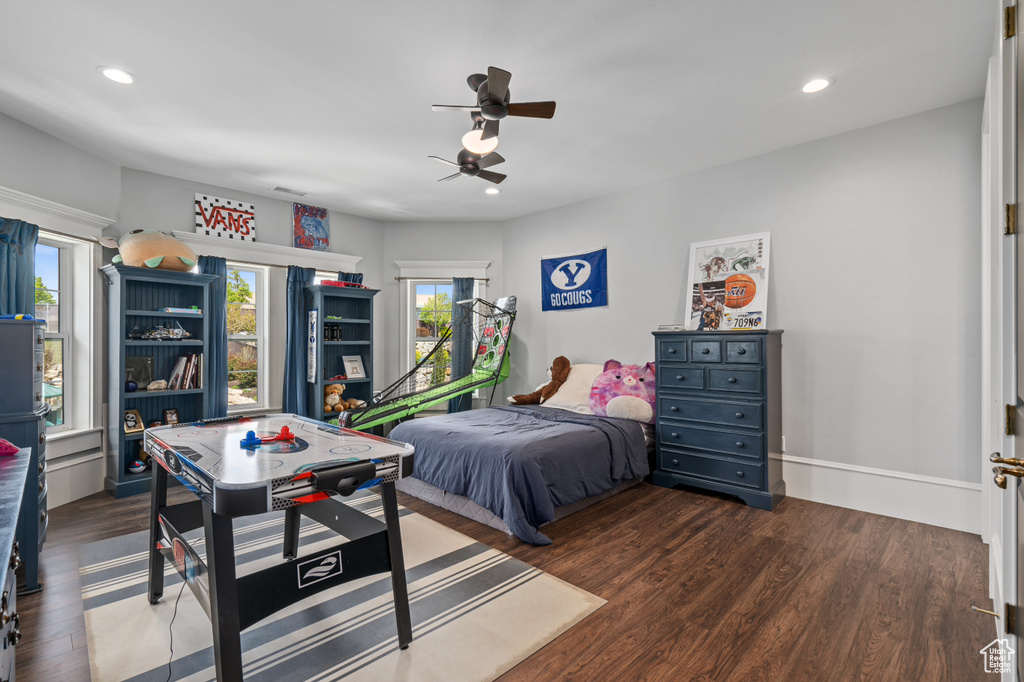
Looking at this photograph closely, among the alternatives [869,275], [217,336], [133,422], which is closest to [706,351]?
[869,275]

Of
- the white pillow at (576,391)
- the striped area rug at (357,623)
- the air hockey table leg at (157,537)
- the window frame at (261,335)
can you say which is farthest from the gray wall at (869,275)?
the window frame at (261,335)

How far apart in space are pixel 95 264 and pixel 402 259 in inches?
114

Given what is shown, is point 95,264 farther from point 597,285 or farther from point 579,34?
point 597,285

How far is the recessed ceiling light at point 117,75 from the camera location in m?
2.58

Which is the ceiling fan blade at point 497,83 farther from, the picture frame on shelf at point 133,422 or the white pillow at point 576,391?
the picture frame on shelf at point 133,422

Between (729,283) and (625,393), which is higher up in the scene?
(729,283)

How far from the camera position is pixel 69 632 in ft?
6.62

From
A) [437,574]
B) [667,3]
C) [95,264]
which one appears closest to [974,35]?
[667,3]

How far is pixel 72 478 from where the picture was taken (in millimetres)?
3639

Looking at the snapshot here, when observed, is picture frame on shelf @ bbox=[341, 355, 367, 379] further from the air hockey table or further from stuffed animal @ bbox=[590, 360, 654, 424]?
the air hockey table

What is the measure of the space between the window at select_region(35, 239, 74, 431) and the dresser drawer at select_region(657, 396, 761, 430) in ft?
15.2

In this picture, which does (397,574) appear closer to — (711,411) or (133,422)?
(711,411)

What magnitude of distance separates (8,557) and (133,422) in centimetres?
355

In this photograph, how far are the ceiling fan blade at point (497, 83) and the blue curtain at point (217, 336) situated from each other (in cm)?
338
